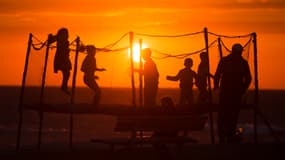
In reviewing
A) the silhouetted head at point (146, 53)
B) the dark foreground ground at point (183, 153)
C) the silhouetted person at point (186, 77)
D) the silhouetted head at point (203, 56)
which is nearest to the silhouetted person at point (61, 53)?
the silhouetted head at point (146, 53)

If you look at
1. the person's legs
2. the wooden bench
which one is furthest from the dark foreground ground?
the person's legs

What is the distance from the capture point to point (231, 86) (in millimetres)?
19406

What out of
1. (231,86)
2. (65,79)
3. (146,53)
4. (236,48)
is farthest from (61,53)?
(236,48)

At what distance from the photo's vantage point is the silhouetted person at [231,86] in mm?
19281

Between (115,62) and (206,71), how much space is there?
2721 mm

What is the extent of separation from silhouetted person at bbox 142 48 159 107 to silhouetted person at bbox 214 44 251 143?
13.0ft

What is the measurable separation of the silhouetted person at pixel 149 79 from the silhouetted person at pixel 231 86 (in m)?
3.97

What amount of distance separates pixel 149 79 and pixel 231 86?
4.25m

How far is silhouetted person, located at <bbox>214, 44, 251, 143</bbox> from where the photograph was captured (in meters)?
19.3

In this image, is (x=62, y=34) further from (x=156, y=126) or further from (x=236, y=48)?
(x=236, y=48)

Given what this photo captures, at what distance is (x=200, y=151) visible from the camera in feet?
57.3

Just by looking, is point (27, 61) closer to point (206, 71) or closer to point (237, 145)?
point (206, 71)

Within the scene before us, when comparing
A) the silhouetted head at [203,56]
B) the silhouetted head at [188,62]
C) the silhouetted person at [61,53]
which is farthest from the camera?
the silhouetted head at [188,62]

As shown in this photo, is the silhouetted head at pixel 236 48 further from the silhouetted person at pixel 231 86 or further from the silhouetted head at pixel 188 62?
the silhouetted head at pixel 188 62
